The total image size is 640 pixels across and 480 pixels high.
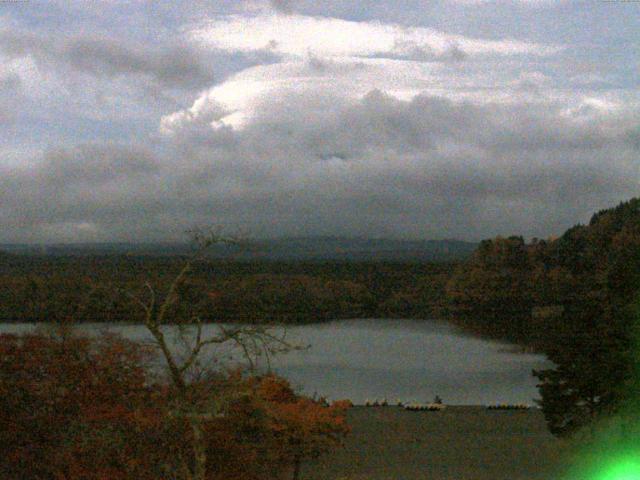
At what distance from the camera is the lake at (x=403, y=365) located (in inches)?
1321

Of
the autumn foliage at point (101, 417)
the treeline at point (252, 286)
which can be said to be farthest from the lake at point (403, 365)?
the autumn foliage at point (101, 417)

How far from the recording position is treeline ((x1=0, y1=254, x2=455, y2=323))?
47.2 meters

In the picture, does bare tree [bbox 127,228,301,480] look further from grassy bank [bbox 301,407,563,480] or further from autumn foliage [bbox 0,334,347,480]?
grassy bank [bbox 301,407,563,480]

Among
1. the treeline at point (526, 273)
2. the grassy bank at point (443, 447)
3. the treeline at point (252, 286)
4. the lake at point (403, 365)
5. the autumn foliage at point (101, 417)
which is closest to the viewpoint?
the autumn foliage at point (101, 417)

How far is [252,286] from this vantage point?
6469 centimetres

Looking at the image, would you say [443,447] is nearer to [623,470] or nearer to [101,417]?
[623,470]

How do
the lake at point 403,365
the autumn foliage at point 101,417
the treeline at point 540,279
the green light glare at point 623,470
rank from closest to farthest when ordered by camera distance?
the autumn foliage at point 101,417
the green light glare at point 623,470
the treeline at point 540,279
the lake at point 403,365

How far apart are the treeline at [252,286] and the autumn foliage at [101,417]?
29559 mm

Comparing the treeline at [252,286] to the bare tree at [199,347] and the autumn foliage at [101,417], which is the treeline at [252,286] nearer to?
the autumn foliage at [101,417]

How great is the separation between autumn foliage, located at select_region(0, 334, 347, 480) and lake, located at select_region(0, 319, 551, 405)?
13.2 meters

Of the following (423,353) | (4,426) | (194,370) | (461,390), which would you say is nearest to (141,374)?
(194,370)

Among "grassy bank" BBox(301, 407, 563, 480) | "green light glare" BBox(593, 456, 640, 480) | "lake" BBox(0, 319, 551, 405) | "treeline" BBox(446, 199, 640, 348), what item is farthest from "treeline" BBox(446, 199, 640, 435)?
"green light glare" BBox(593, 456, 640, 480)

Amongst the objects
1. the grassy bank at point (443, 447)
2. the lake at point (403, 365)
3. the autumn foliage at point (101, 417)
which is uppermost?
the autumn foliage at point (101, 417)

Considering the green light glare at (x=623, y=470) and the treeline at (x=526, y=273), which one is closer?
the green light glare at (x=623, y=470)
